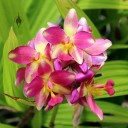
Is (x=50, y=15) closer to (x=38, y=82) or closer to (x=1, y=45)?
(x=1, y=45)

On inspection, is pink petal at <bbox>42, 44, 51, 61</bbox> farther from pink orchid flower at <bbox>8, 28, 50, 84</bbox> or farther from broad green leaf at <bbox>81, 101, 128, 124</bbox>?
broad green leaf at <bbox>81, 101, 128, 124</bbox>

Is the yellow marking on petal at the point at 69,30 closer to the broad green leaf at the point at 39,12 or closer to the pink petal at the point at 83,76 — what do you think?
the pink petal at the point at 83,76

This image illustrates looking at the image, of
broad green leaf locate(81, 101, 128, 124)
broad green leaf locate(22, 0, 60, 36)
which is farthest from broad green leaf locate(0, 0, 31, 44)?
broad green leaf locate(81, 101, 128, 124)

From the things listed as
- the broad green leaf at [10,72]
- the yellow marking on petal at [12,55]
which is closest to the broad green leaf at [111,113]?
the broad green leaf at [10,72]

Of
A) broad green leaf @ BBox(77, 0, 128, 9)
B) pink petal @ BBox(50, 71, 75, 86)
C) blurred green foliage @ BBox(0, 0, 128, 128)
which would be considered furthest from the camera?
broad green leaf @ BBox(77, 0, 128, 9)

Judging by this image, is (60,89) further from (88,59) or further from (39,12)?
(39,12)

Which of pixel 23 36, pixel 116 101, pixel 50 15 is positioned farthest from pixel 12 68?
pixel 116 101
